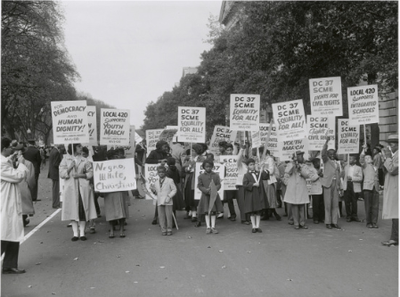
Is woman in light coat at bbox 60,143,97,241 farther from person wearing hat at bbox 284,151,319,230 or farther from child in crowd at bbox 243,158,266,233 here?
person wearing hat at bbox 284,151,319,230

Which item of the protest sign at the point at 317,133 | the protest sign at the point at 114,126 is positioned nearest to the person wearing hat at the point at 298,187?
the protest sign at the point at 317,133

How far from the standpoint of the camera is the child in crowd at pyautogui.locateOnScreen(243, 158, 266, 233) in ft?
35.0

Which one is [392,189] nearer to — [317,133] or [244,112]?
[317,133]

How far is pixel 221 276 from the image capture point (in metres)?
7.00

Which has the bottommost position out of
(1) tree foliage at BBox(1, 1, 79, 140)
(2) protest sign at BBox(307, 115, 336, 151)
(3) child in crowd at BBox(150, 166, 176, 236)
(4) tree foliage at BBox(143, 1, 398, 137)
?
(3) child in crowd at BBox(150, 166, 176, 236)

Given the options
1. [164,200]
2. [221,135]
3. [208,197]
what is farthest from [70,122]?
[221,135]

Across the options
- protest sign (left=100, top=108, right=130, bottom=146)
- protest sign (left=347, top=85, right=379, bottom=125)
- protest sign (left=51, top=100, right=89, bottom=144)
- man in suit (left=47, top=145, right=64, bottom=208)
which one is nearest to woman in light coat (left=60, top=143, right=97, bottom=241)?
protest sign (left=51, top=100, right=89, bottom=144)

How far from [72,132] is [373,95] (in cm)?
651

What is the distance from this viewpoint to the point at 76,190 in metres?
9.91

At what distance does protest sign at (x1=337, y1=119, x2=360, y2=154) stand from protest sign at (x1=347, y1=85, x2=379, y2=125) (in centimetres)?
83

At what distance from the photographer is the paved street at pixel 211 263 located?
6.40 meters

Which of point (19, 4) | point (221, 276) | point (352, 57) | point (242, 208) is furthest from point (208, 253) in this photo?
point (19, 4)

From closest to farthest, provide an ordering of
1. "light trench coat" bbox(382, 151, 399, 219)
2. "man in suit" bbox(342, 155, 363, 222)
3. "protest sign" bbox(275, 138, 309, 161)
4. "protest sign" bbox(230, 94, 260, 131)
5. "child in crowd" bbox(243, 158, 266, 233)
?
"light trench coat" bbox(382, 151, 399, 219) < "child in crowd" bbox(243, 158, 266, 233) < "man in suit" bbox(342, 155, 363, 222) < "protest sign" bbox(275, 138, 309, 161) < "protest sign" bbox(230, 94, 260, 131)

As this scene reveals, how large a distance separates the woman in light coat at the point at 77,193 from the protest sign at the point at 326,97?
533 centimetres
